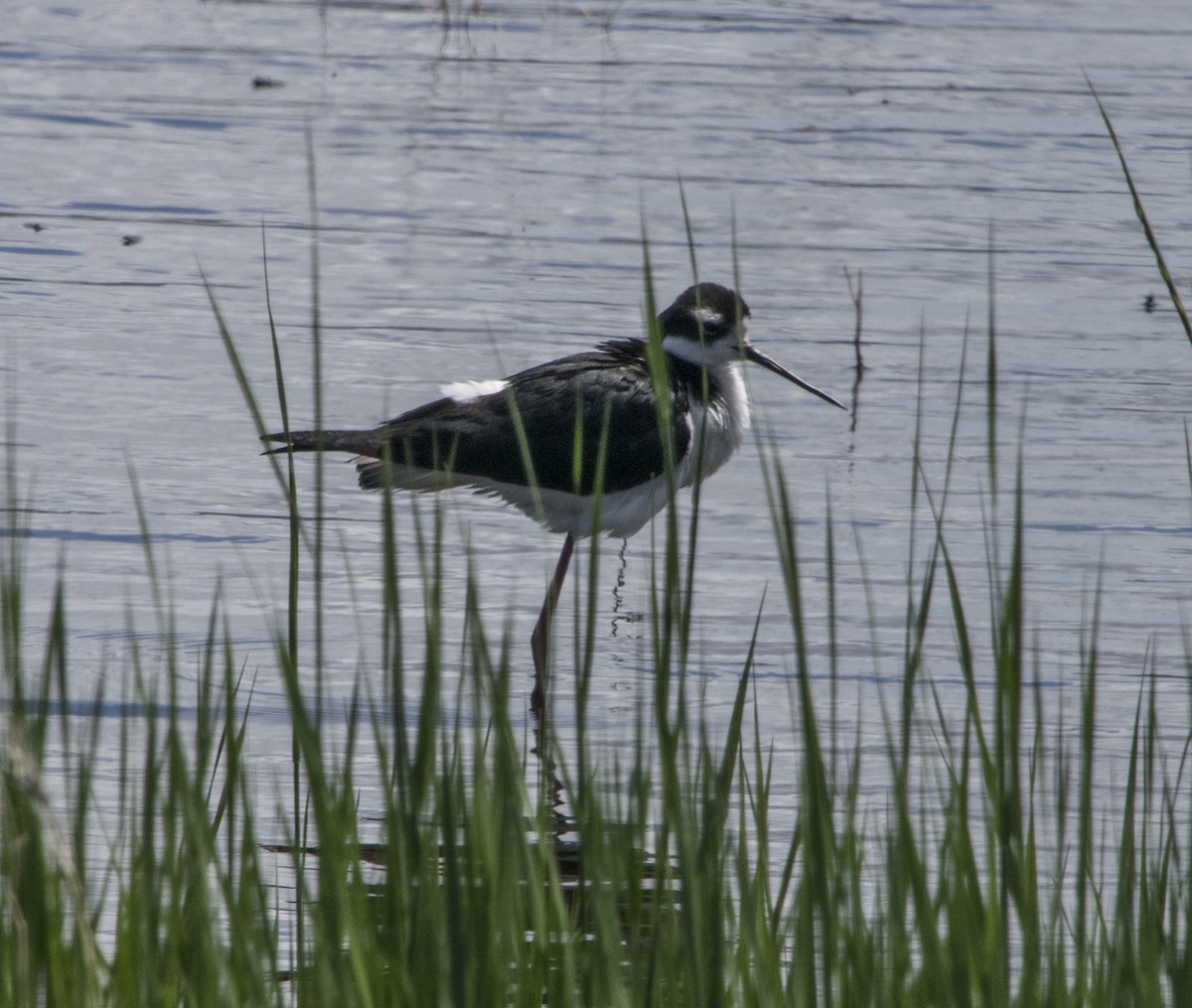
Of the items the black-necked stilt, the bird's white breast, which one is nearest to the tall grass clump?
the black-necked stilt

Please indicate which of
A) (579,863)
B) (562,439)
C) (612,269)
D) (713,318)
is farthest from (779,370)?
(579,863)

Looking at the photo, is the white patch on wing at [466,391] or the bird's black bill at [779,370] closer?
the white patch on wing at [466,391]

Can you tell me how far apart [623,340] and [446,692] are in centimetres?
196

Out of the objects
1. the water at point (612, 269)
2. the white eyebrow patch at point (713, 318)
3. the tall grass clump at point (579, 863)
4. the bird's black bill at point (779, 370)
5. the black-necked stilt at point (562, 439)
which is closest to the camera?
the tall grass clump at point (579, 863)

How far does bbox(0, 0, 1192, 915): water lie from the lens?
6.68m

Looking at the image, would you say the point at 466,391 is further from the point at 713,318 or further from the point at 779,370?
the point at 779,370

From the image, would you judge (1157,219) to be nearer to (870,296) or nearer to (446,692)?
(870,296)

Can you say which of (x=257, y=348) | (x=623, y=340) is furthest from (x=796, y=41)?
(x=623, y=340)

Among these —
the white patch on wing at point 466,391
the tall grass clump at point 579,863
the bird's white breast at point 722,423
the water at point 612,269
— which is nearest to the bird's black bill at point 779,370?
the bird's white breast at point 722,423

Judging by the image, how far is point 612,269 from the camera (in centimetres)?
1042

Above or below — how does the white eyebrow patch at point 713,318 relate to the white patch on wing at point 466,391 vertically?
above

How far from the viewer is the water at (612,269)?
21.9ft

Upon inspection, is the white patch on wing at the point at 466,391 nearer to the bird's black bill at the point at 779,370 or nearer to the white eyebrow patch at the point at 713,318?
the white eyebrow patch at the point at 713,318

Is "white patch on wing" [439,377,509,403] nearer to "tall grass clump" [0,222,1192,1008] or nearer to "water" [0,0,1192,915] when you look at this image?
"water" [0,0,1192,915]
